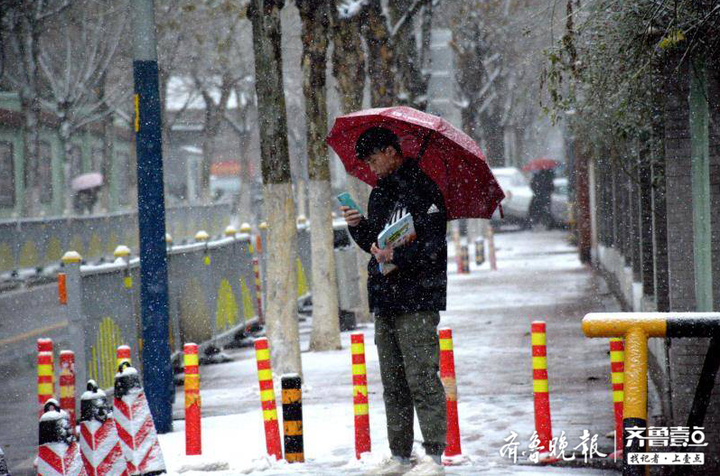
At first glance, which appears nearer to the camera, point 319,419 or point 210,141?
point 319,419

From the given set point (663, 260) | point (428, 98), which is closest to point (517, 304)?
point (428, 98)

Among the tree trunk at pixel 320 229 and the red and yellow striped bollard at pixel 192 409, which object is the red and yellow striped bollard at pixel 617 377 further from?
the tree trunk at pixel 320 229

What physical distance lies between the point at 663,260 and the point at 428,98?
9.21 meters

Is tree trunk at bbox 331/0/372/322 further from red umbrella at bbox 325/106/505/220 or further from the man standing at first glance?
the man standing

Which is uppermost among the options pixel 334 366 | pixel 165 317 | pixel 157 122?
pixel 157 122

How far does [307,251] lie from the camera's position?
2286cm

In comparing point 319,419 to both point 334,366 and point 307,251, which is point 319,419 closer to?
point 334,366

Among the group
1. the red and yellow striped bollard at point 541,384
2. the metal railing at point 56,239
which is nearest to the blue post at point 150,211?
the red and yellow striped bollard at point 541,384

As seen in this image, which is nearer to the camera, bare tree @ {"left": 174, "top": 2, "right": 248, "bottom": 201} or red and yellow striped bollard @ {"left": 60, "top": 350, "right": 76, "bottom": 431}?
red and yellow striped bollard @ {"left": 60, "top": 350, "right": 76, "bottom": 431}

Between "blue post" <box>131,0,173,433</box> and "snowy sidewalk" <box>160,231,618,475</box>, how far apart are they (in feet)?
1.78

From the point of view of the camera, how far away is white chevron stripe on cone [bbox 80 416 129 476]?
6875mm

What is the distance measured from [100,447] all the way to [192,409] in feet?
5.31

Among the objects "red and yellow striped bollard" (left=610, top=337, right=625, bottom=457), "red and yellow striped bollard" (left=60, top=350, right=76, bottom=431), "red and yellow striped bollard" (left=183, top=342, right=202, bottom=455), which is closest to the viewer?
"red and yellow striped bollard" (left=610, top=337, right=625, bottom=457)

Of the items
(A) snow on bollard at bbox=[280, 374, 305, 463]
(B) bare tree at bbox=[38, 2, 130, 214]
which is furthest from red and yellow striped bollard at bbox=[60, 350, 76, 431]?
(B) bare tree at bbox=[38, 2, 130, 214]
